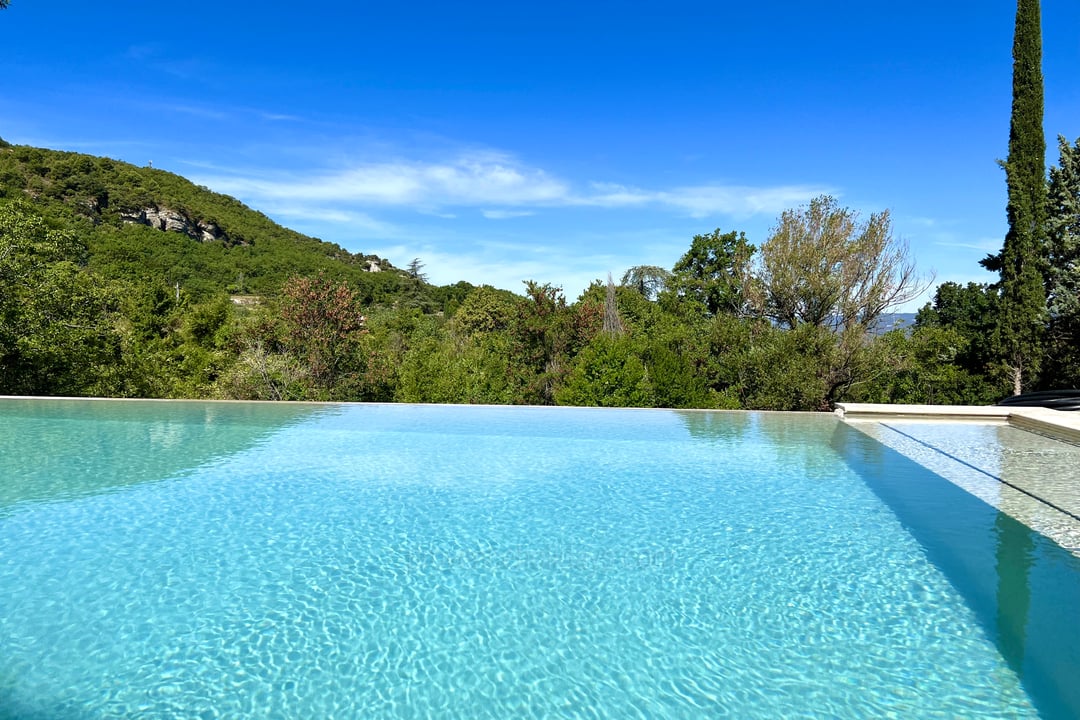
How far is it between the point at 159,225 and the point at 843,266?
33.2 meters

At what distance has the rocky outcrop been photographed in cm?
3281

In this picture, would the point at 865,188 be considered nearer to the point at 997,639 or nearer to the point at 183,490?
the point at 997,639

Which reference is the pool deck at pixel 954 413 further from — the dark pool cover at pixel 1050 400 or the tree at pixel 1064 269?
the tree at pixel 1064 269

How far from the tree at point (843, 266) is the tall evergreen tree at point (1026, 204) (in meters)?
1.68

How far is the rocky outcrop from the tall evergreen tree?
34808 millimetres

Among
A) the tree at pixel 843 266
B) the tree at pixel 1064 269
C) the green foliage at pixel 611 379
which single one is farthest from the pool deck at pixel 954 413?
the tree at pixel 843 266

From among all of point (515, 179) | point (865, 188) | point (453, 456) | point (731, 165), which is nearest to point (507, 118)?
point (515, 179)

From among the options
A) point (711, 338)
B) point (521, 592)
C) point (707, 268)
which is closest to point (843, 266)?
point (711, 338)

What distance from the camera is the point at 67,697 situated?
2416 millimetres

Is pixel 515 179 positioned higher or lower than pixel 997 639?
higher

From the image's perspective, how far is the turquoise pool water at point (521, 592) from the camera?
2.49 m

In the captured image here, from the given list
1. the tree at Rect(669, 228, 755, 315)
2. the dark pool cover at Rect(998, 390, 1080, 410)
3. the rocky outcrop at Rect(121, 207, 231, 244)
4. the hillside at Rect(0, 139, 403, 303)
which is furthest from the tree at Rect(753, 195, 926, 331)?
the rocky outcrop at Rect(121, 207, 231, 244)

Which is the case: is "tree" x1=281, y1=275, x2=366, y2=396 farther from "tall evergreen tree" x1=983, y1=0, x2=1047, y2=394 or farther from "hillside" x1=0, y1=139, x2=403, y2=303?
"hillside" x1=0, y1=139, x2=403, y2=303

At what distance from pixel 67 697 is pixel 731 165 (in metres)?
20.3
